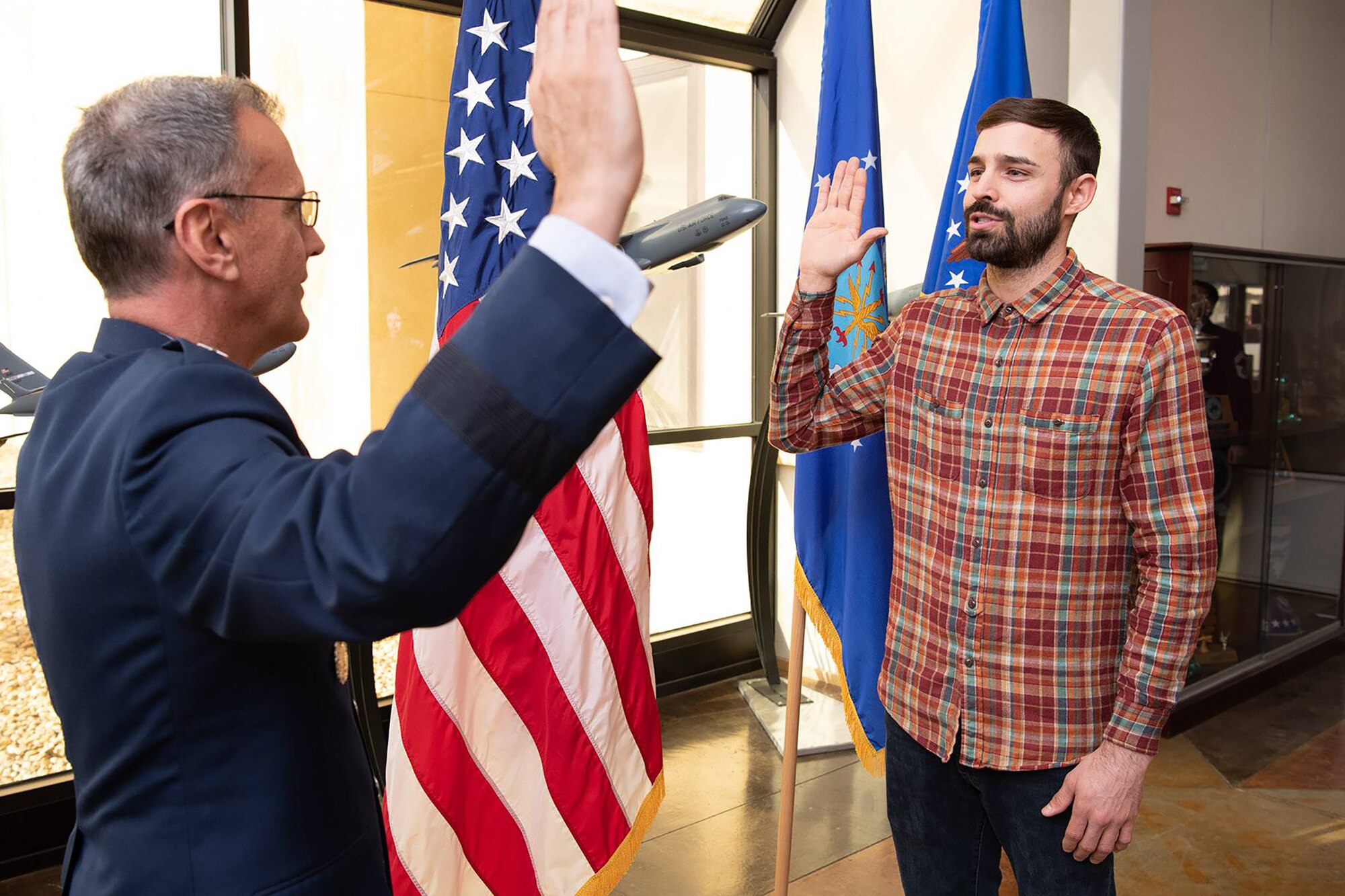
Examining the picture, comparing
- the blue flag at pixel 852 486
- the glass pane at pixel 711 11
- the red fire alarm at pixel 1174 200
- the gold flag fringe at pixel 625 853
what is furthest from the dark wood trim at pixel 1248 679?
the glass pane at pixel 711 11

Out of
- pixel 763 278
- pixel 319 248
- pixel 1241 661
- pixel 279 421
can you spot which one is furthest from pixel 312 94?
pixel 1241 661

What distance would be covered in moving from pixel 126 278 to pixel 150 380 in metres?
0.15

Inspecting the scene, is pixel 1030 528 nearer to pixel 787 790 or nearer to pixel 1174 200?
pixel 787 790

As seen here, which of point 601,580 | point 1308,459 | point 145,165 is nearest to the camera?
point 145,165

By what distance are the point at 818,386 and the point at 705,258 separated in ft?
7.86

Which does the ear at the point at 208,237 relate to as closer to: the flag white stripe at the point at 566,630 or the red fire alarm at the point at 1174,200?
the flag white stripe at the point at 566,630

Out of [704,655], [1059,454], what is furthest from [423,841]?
[704,655]

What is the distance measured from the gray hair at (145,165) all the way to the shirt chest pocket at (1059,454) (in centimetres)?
118

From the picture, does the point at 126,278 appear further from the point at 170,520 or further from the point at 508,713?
the point at 508,713

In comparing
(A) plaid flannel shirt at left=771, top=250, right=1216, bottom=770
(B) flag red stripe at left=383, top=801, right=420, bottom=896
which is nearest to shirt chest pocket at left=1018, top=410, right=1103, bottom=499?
(A) plaid flannel shirt at left=771, top=250, right=1216, bottom=770

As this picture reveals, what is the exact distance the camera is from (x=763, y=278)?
426 cm

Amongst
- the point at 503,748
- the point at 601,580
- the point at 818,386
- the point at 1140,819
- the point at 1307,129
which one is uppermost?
the point at 1307,129

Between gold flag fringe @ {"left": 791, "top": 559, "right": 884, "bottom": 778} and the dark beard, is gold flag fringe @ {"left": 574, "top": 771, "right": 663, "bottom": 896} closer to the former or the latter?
gold flag fringe @ {"left": 791, "top": 559, "right": 884, "bottom": 778}

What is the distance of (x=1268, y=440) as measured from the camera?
13.5 ft
